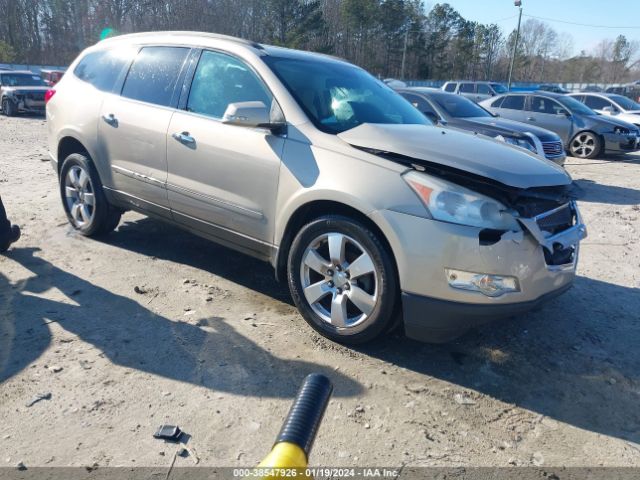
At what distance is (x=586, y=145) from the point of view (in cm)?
1256

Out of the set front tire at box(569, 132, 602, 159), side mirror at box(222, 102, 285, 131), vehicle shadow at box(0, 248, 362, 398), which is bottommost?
vehicle shadow at box(0, 248, 362, 398)

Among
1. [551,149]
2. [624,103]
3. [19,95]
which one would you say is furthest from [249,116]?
[19,95]

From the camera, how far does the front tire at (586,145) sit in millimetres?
12398

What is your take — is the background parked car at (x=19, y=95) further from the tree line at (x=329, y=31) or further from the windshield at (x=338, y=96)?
the tree line at (x=329, y=31)

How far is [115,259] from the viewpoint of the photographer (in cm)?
469

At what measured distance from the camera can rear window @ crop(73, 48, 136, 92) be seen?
4.72 m

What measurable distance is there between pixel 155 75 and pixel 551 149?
7143 mm

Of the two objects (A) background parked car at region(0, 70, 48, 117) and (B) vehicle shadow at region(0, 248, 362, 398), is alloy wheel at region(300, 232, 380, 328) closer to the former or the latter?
(B) vehicle shadow at region(0, 248, 362, 398)

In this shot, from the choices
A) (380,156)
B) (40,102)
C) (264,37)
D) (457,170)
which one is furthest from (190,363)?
(264,37)

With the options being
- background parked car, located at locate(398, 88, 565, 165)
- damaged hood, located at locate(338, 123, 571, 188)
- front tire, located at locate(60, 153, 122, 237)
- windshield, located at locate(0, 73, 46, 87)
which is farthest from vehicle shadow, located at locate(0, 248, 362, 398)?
windshield, located at locate(0, 73, 46, 87)

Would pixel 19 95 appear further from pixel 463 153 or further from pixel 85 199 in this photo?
pixel 463 153

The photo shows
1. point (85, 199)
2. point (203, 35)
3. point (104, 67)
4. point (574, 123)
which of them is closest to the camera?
point (203, 35)

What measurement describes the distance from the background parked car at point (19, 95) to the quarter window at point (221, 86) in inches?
708

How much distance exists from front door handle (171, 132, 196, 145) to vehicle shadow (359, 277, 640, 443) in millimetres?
2040
